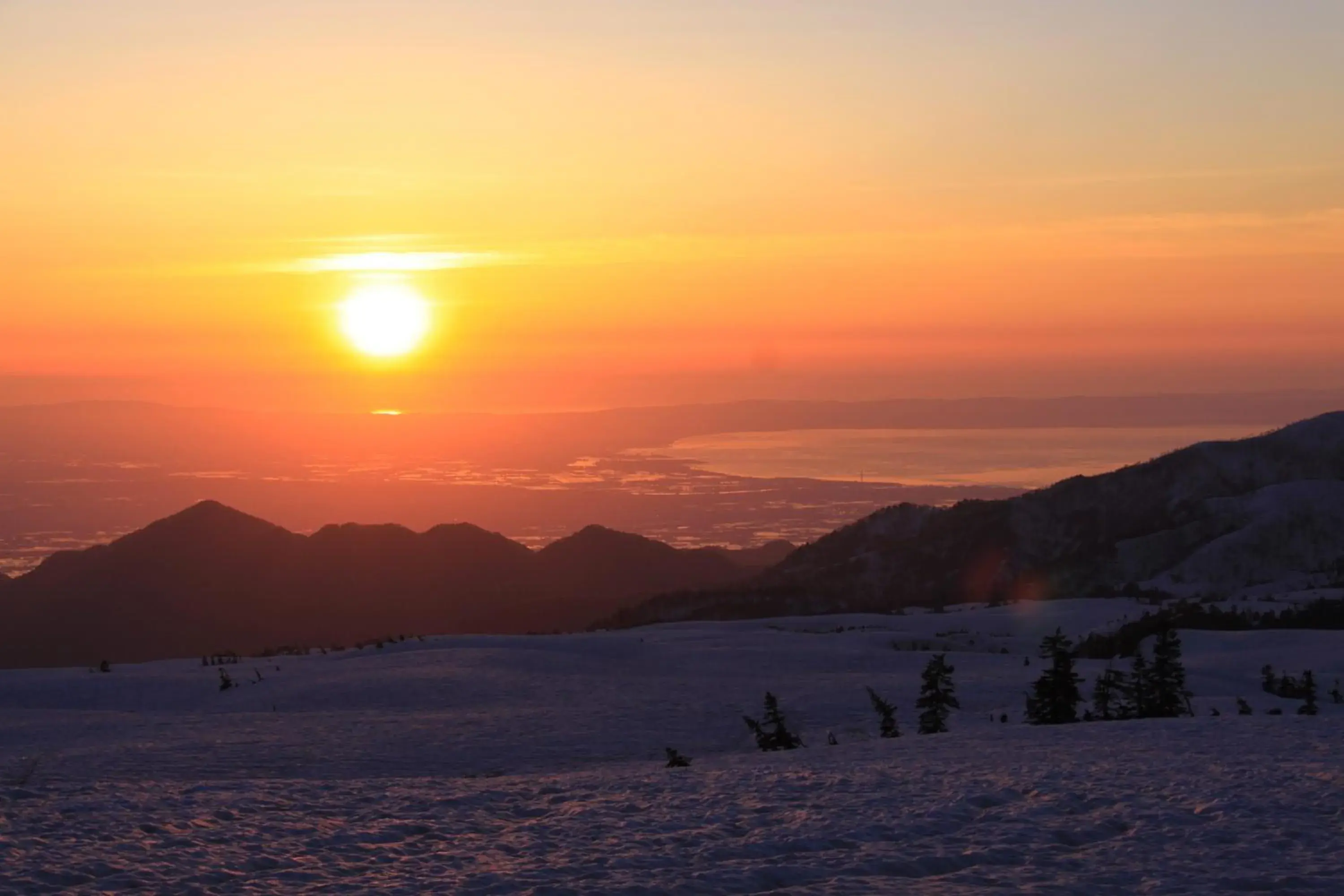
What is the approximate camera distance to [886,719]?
12.3 meters

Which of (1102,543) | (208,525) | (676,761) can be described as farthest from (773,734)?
(208,525)

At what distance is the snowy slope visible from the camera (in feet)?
21.8

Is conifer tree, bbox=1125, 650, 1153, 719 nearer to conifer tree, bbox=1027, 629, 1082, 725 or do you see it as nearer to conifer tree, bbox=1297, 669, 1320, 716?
conifer tree, bbox=1027, 629, 1082, 725

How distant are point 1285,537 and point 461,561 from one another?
91.9ft

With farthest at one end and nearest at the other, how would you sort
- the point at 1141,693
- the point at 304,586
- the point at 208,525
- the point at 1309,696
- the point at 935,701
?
the point at 208,525 < the point at 304,586 < the point at 1309,696 < the point at 1141,693 < the point at 935,701

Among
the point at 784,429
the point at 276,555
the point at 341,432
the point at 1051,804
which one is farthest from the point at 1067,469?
the point at 341,432

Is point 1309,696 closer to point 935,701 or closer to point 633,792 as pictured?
point 935,701

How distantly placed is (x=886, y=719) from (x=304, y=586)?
35154mm

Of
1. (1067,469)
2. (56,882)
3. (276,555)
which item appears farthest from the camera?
(1067,469)

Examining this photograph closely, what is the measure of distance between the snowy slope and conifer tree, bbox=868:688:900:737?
240 mm

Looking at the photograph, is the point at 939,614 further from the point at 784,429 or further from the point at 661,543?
the point at 784,429

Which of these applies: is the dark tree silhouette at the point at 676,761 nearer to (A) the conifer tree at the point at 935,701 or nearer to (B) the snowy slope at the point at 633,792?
(B) the snowy slope at the point at 633,792

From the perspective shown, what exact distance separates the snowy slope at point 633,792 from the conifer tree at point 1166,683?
598 mm

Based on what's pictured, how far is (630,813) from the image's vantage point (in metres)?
7.96
